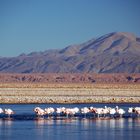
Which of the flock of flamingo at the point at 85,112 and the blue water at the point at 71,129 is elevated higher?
the flock of flamingo at the point at 85,112

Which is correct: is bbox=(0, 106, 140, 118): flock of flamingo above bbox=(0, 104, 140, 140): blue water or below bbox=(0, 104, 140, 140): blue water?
above

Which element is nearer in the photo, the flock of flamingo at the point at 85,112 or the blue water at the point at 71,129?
the blue water at the point at 71,129

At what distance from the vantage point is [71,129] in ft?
110

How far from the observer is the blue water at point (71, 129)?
30.3 m

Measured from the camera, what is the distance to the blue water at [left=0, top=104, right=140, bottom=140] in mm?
30344

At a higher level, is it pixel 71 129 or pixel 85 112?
pixel 85 112

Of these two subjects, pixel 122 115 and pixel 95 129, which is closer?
pixel 95 129

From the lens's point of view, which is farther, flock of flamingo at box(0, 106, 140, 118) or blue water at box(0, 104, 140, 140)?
flock of flamingo at box(0, 106, 140, 118)

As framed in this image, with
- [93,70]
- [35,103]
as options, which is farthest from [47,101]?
[93,70]

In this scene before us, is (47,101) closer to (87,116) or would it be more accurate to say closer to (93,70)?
(87,116)

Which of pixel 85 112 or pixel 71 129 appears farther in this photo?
pixel 85 112

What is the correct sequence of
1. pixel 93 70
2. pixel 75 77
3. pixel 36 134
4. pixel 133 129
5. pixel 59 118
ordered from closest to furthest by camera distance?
pixel 36 134
pixel 133 129
pixel 59 118
pixel 75 77
pixel 93 70

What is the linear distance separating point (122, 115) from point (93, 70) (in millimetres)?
155023

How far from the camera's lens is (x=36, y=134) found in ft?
103
